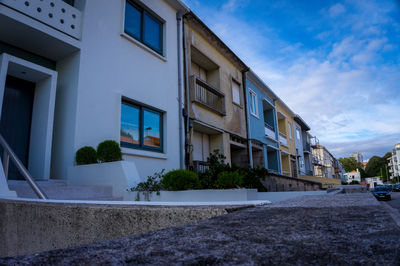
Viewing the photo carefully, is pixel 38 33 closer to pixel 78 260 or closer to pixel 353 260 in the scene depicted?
pixel 78 260

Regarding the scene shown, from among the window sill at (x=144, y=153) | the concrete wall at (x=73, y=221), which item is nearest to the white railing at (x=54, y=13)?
the window sill at (x=144, y=153)

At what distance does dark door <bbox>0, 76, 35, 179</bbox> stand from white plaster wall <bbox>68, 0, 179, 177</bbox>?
51.5 inches

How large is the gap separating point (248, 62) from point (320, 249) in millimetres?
15290

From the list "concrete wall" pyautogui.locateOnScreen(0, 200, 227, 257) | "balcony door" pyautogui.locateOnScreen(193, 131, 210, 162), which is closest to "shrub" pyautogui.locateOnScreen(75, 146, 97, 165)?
"concrete wall" pyautogui.locateOnScreen(0, 200, 227, 257)

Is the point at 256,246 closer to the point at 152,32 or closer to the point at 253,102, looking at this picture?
the point at 152,32

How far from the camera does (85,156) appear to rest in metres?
5.94

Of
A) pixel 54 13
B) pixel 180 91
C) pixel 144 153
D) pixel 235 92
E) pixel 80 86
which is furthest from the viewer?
pixel 235 92

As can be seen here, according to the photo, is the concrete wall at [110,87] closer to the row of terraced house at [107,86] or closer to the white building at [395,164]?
the row of terraced house at [107,86]

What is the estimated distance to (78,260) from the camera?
0.78 metres

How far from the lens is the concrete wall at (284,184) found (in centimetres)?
930

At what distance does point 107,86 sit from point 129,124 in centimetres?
126

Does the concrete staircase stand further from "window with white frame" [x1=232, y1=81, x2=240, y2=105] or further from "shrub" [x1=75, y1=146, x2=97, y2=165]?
"window with white frame" [x1=232, y1=81, x2=240, y2=105]

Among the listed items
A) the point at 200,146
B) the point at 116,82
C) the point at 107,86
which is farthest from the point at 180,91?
the point at 200,146

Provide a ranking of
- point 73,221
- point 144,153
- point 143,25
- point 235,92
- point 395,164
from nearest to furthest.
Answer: point 73,221 < point 144,153 < point 143,25 < point 235,92 < point 395,164
